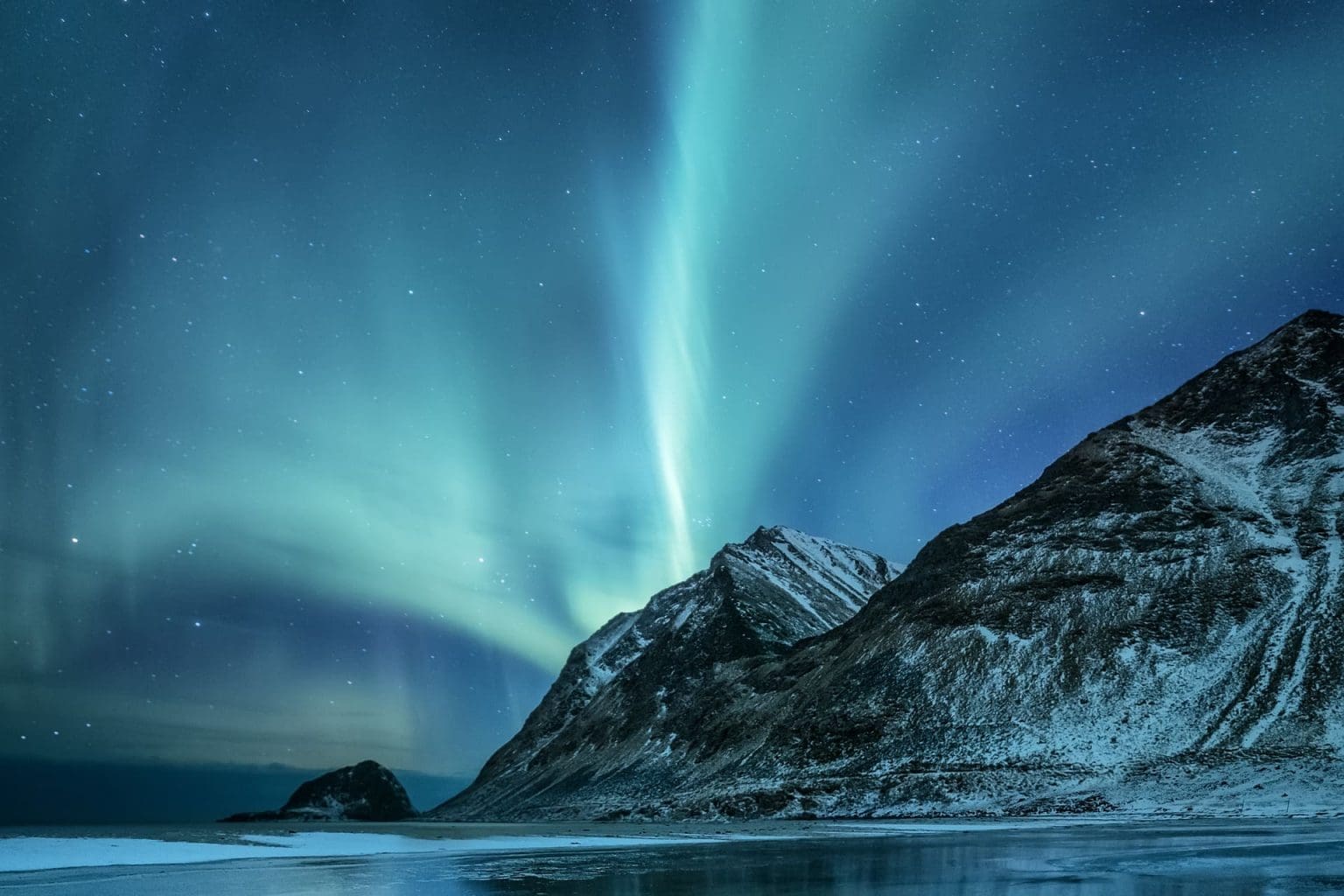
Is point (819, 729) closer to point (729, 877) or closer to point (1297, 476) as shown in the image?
point (1297, 476)

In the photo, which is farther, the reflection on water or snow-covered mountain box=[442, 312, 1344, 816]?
snow-covered mountain box=[442, 312, 1344, 816]

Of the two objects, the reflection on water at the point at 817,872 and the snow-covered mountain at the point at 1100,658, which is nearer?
the reflection on water at the point at 817,872

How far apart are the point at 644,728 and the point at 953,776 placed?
89836 mm

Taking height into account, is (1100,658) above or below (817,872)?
above

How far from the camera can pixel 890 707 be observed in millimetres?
108000

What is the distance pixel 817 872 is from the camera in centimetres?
2238

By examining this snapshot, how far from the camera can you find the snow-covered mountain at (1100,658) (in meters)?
80.7

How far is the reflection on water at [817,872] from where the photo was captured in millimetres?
17438

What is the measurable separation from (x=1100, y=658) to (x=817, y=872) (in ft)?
300

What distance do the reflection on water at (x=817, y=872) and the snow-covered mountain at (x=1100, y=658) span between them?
4548 centimetres

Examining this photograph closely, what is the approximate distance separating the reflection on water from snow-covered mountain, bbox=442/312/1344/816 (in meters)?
45.5

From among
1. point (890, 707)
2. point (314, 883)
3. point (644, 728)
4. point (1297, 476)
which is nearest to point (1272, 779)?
point (890, 707)

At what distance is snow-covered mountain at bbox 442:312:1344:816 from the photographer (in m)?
80.7

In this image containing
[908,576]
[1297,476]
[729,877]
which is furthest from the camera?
[908,576]
